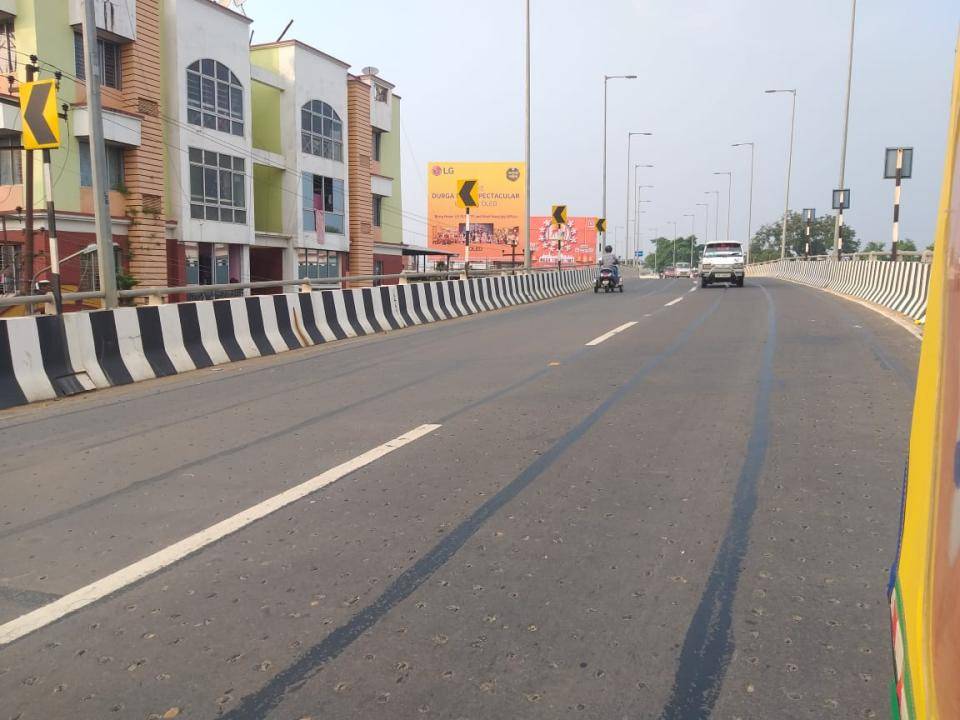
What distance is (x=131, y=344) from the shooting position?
930cm

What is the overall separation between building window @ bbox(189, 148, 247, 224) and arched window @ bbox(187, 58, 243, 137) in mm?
1130

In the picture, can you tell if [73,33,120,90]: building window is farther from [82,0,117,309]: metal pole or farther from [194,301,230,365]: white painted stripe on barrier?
[194,301,230,365]: white painted stripe on barrier

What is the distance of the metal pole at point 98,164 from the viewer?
952cm

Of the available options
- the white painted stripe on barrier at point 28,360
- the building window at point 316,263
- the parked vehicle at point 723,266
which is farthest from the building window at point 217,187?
the white painted stripe on barrier at point 28,360

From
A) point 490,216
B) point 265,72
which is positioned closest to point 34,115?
point 265,72

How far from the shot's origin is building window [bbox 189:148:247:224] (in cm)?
3039

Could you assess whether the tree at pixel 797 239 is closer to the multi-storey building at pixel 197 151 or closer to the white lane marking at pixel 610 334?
the multi-storey building at pixel 197 151

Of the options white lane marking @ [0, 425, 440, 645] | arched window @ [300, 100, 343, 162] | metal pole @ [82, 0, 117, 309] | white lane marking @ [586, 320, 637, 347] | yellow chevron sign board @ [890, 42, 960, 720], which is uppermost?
arched window @ [300, 100, 343, 162]

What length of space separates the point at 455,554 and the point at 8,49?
1056 inches

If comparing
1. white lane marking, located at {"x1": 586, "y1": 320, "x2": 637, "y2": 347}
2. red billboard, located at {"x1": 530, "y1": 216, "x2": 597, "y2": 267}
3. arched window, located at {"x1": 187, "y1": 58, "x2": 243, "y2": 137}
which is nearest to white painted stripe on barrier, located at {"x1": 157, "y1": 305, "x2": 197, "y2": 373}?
white lane marking, located at {"x1": 586, "y1": 320, "x2": 637, "y2": 347}

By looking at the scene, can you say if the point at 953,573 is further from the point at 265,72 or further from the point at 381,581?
the point at 265,72

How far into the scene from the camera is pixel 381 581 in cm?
352

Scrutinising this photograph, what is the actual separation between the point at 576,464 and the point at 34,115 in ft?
23.5

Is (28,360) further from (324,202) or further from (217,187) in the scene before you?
(324,202)
